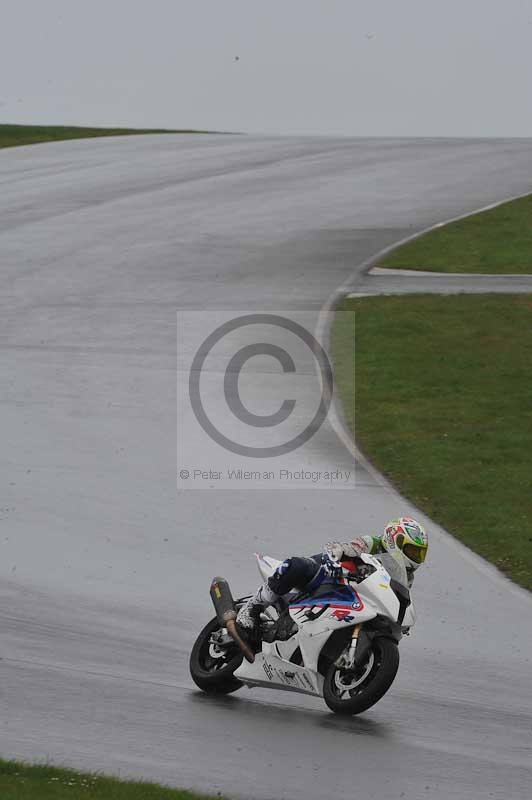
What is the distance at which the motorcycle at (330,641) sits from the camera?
383 inches

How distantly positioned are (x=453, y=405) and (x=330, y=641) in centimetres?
1253

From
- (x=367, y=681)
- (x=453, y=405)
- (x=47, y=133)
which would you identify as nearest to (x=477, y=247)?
(x=453, y=405)

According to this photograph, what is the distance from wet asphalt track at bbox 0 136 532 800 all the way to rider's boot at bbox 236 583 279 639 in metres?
0.63

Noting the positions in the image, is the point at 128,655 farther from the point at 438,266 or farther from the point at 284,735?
the point at 438,266

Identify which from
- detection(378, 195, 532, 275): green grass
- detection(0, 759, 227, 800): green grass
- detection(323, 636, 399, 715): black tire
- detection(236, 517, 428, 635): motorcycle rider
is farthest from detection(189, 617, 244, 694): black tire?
detection(378, 195, 532, 275): green grass

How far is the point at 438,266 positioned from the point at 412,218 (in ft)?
17.7

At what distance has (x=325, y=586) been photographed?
10148mm

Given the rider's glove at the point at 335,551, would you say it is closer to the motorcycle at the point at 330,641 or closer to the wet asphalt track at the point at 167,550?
the motorcycle at the point at 330,641

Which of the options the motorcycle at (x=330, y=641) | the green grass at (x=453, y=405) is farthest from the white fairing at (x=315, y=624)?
the green grass at (x=453, y=405)

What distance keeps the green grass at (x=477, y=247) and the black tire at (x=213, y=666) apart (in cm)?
2053

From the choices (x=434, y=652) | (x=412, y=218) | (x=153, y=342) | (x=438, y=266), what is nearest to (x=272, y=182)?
(x=412, y=218)

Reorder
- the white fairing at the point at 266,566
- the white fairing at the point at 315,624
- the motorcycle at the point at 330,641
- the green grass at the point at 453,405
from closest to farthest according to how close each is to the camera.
Result: the motorcycle at the point at 330,641, the white fairing at the point at 315,624, the white fairing at the point at 266,566, the green grass at the point at 453,405

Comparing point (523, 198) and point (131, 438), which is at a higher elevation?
point (523, 198)

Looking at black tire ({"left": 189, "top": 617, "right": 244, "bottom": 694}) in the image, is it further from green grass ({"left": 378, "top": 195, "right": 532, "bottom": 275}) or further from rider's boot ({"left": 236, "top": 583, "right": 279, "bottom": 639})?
green grass ({"left": 378, "top": 195, "right": 532, "bottom": 275})
